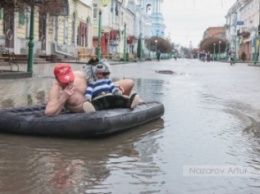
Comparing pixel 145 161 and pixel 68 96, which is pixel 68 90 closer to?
pixel 68 96

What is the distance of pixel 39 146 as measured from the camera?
19.5ft

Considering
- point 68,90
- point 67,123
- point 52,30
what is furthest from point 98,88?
point 52,30

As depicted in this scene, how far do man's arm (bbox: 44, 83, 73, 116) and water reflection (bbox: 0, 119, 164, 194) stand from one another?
1.42ft

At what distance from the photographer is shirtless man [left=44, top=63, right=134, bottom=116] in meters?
6.59

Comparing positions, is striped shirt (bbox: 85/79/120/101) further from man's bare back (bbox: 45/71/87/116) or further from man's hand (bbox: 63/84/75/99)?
man's hand (bbox: 63/84/75/99)

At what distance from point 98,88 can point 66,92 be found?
0.47 meters

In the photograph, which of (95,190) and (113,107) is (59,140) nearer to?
(113,107)

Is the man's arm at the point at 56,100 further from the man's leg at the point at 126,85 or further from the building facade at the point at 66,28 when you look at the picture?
the building facade at the point at 66,28

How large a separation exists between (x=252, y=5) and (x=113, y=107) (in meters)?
102

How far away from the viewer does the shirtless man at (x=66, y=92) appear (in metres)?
6.59

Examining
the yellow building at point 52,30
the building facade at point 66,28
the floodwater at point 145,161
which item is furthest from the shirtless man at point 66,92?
the building facade at point 66,28

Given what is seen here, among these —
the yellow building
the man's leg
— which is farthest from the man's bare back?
the yellow building

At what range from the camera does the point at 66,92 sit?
21.8 feet

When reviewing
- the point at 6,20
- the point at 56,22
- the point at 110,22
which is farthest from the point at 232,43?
the point at 6,20
